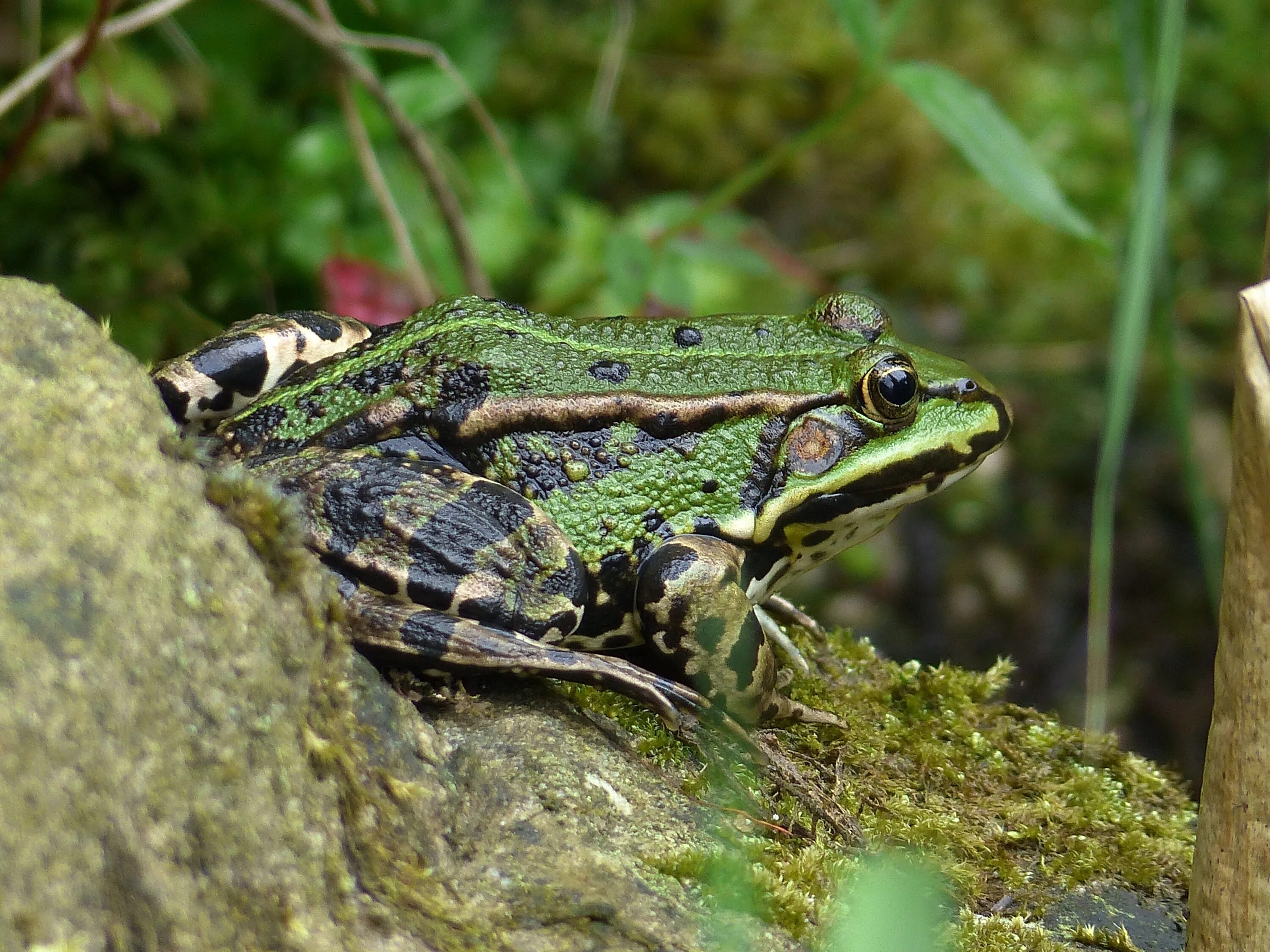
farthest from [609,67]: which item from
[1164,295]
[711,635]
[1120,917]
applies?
[1120,917]

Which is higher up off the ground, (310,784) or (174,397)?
(174,397)

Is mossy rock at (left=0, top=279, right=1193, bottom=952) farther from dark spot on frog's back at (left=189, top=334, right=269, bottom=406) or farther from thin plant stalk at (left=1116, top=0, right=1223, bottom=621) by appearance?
thin plant stalk at (left=1116, top=0, right=1223, bottom=621)

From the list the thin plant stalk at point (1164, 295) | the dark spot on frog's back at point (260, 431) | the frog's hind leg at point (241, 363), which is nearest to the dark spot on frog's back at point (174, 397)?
the frog's hind leg at point (241, 363)

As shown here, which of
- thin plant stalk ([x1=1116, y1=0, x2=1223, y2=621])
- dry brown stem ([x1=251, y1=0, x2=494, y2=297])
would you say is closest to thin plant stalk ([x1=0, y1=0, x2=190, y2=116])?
dry brown stem ([x1=251, y1=0, x2=494, y2=297])

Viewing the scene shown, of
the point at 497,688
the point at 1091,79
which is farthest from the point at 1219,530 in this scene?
the point at 497,688

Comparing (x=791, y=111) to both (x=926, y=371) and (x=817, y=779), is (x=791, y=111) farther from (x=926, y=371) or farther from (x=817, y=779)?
(x=817, y=779)

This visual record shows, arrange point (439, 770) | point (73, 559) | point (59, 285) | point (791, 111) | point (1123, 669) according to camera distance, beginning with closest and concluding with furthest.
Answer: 1. point (73, 559)
2. point (439, 770)
3. point (59, 285)
4. point (1123, 669)
5. point (791, 111)

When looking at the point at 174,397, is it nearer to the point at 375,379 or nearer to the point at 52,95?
the point at 375,379
